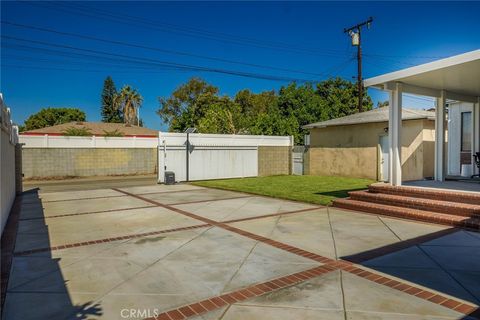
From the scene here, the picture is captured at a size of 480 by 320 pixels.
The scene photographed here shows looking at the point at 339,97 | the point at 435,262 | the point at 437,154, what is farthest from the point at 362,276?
the point at 339,97

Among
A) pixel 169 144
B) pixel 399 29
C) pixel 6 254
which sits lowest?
pixel 6 254

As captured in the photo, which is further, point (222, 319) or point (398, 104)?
point (398, 104)

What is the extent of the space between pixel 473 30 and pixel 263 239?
15.0 m

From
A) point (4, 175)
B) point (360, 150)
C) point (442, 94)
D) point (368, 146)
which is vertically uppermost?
point (442, 94)

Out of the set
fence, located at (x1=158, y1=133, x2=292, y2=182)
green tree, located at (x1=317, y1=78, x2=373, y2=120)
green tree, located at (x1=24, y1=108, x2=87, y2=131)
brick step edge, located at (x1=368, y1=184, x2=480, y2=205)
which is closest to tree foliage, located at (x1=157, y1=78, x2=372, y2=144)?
green tree, located at (x1=317, y1=78, x2=373, y2=120)

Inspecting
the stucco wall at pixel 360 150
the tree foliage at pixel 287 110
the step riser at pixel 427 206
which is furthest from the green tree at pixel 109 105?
the step riser at pixel 427 206

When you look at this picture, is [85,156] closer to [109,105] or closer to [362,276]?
[362,276]

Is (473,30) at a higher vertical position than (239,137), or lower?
higher

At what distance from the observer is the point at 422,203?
26.9 ft

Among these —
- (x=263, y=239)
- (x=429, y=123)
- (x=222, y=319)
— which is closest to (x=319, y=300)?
(x=222, y=319)

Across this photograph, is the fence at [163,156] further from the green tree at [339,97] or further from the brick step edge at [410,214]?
the green tree at [339,97]

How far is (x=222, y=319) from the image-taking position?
3.35m

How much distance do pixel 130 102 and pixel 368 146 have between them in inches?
1592

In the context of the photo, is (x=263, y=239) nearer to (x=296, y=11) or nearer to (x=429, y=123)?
(x=429, y=123)
